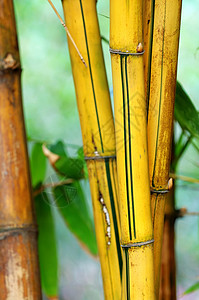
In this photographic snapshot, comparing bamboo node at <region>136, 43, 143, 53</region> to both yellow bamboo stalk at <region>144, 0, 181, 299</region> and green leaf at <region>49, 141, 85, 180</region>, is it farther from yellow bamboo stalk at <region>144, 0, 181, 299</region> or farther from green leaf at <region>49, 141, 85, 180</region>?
green leaf at <region>49, 141, 85, 180</region>

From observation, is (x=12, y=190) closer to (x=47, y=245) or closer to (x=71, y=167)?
(x=71, y=167)

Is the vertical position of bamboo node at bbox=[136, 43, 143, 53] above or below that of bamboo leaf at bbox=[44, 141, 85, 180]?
above

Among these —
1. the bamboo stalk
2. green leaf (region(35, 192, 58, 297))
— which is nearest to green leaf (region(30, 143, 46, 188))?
green leaf (region(35, 192, 58, 297))

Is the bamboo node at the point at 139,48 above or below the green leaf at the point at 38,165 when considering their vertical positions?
above

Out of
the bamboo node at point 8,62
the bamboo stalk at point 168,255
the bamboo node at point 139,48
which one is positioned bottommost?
the bamboo stalk at point 168,255

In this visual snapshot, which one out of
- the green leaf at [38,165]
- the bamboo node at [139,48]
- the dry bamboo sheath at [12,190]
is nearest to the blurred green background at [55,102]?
the green leaf at [38,165]

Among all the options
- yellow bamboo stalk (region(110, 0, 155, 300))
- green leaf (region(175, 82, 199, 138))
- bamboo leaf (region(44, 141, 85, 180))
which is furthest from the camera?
bamboo leaf (region(44, 141, 85, 180))

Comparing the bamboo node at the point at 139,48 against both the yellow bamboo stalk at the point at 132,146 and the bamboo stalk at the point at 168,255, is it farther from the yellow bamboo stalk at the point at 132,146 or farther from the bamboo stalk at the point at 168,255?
the bamboo stalk at the point at 168,255
